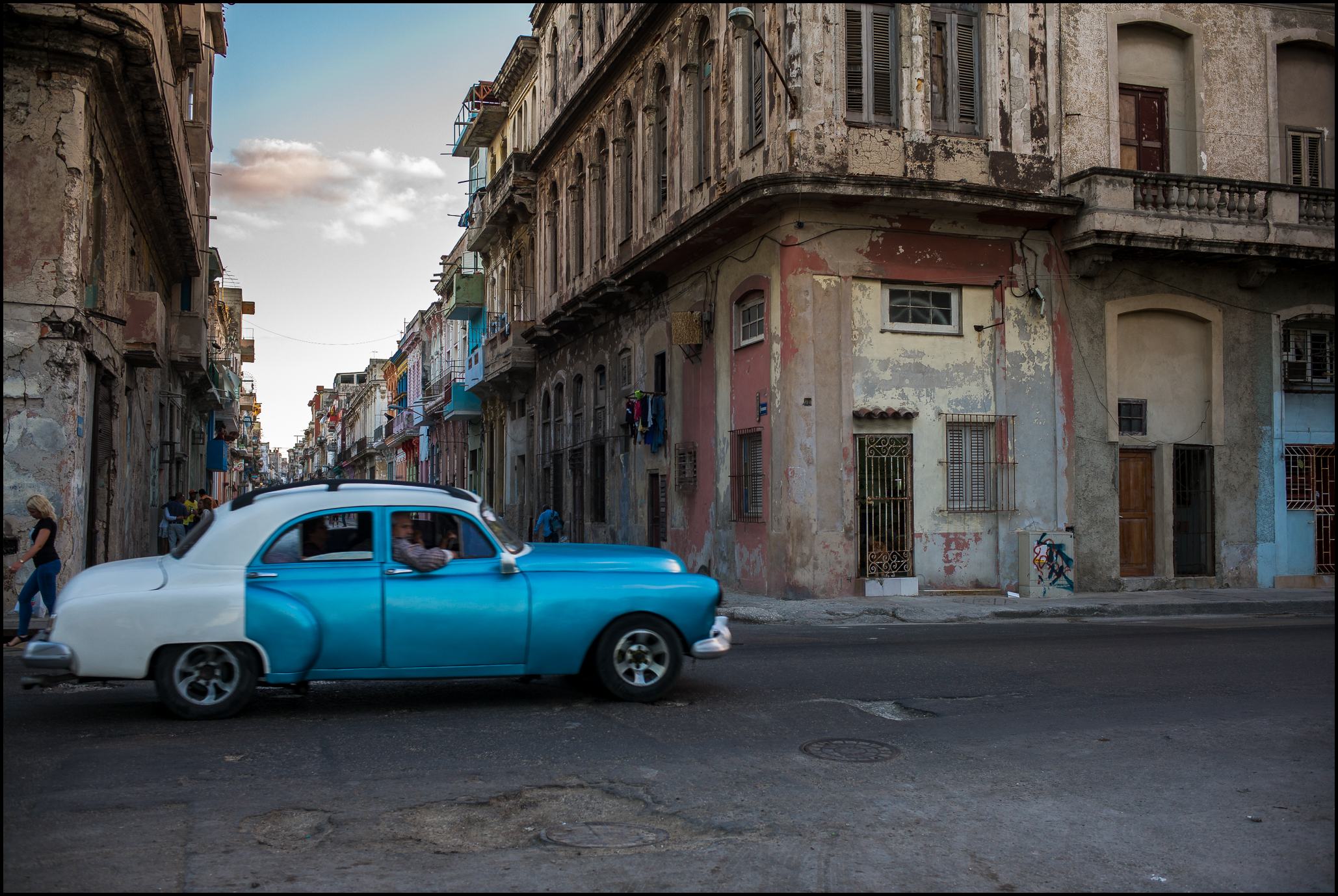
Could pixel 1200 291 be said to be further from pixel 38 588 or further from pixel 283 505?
pixel 38 588

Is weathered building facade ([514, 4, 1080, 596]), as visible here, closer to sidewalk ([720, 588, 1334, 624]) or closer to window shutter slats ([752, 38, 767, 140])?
window shutter slats ([752, 38, 767, 140])

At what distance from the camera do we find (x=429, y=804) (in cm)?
560

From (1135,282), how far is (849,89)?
6.22 m

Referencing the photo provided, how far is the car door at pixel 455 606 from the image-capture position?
773 cm

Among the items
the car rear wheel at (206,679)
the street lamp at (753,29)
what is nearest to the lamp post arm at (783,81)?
the street lamp at (753,29)

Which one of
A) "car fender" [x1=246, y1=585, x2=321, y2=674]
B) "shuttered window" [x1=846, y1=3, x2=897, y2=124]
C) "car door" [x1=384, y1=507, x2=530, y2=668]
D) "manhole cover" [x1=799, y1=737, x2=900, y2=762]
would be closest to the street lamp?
"shuttered window" [x1=846, y1=3, x2=897, y2=124]

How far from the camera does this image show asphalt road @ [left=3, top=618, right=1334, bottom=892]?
15.5ft

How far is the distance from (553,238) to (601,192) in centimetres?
479

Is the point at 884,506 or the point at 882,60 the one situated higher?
the point at 882,60

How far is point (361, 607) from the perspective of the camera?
25.2ft

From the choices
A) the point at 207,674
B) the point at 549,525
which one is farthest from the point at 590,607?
the point at 549,525

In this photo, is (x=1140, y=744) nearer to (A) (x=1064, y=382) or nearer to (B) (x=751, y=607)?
(B) (x=751, y=607)

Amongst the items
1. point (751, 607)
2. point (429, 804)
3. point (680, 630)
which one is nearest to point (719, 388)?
point (751, 607)

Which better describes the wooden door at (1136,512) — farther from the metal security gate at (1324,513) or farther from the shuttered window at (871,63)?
the shuttered window at (871,63)
